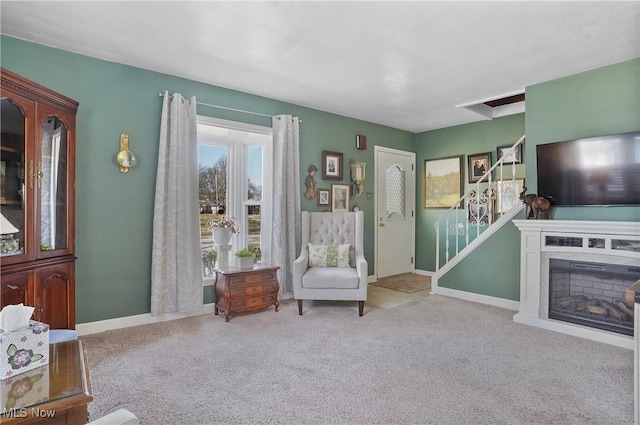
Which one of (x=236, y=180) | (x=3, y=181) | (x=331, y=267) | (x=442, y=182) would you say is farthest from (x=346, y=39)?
(x=442, y=182)

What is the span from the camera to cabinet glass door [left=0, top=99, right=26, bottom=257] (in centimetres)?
224

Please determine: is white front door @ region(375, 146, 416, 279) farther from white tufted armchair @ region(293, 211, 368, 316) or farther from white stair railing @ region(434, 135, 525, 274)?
white tufted armchair @ region(293, 211, 368, 316)

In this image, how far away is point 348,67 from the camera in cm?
332

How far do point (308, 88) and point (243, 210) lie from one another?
164cm

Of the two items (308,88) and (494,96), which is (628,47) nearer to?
(494,96)

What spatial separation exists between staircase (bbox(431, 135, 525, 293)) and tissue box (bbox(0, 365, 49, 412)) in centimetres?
422

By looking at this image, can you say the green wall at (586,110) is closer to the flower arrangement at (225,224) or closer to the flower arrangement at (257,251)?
the flower arrangement at (257,251)

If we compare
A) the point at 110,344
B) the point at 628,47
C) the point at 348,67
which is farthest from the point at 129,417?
the point at 628,47

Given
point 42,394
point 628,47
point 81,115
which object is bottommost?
point 42,394

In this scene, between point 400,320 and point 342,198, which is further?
point 342,198

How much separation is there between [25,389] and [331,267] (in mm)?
3068

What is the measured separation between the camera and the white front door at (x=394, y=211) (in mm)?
5582

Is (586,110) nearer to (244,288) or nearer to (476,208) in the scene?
(476,208)

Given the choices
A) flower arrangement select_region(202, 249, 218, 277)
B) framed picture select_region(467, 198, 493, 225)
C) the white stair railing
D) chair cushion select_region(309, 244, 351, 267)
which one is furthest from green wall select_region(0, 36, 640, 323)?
chair cushion select_region(309, 244, 351, 267)
